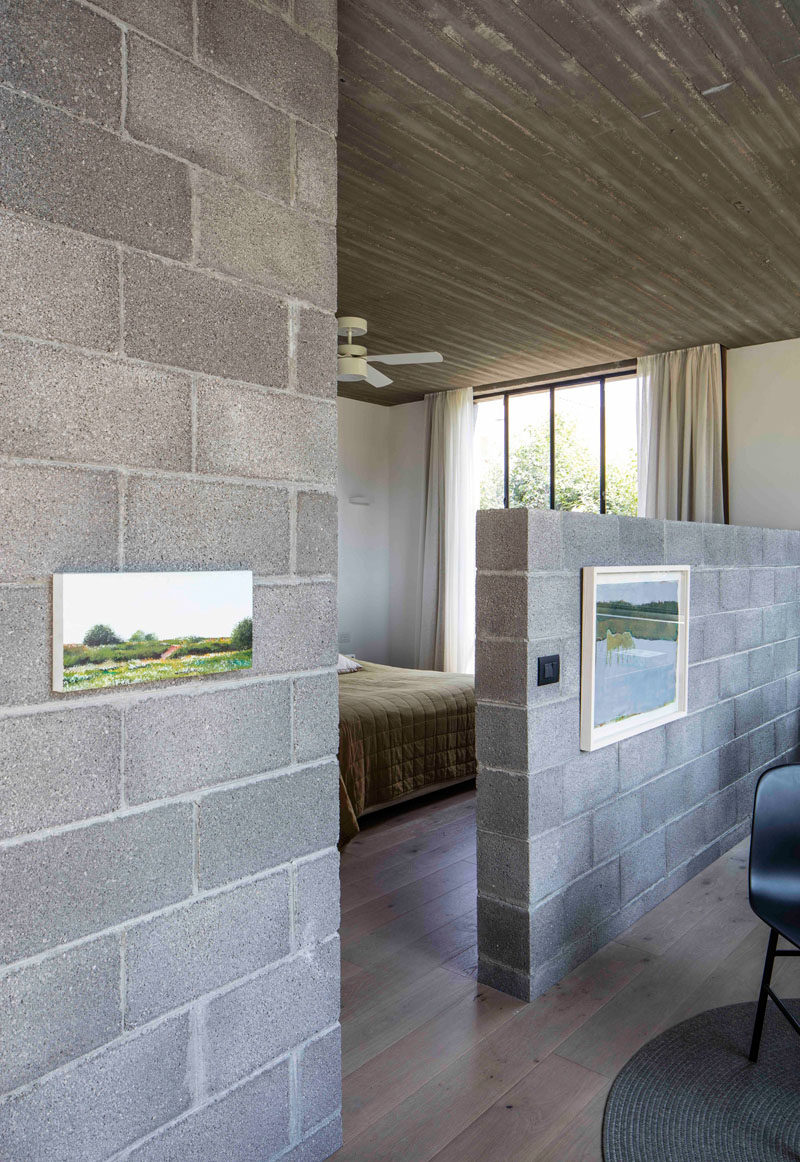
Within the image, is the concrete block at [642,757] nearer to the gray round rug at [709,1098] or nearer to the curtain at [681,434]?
the gray round rug at [709,1098]

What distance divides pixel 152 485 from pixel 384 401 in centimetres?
606

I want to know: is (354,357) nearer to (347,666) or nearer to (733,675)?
(347,666)

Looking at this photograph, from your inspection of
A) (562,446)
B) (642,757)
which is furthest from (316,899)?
(562,446)

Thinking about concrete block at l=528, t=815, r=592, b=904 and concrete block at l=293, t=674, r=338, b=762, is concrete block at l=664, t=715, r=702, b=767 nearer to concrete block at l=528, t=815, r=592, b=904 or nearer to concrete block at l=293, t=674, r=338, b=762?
concrete block at l=528, t=815, r=592, b=904

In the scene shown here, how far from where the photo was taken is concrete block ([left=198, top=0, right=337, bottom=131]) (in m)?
1.53

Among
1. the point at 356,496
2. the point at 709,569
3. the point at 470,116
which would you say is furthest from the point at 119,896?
the point at 356,496

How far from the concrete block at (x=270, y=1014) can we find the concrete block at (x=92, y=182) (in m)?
1.43

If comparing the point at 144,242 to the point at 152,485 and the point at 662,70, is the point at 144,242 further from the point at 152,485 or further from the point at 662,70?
the point at 662,70

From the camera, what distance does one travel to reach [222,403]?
1565 mm

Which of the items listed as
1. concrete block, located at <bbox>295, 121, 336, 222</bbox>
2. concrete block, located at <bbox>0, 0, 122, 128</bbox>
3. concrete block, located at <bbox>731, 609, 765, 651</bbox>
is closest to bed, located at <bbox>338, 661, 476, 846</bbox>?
concrete block, located at <bbox>731, 609, 765, 651</bbox>

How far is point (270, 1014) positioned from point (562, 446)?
543 cm

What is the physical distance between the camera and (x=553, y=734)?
255cm

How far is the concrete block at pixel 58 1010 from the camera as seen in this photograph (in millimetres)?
1263

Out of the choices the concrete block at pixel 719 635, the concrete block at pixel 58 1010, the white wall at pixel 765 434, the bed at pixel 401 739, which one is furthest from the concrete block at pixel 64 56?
the white wall at pixel 765 434
